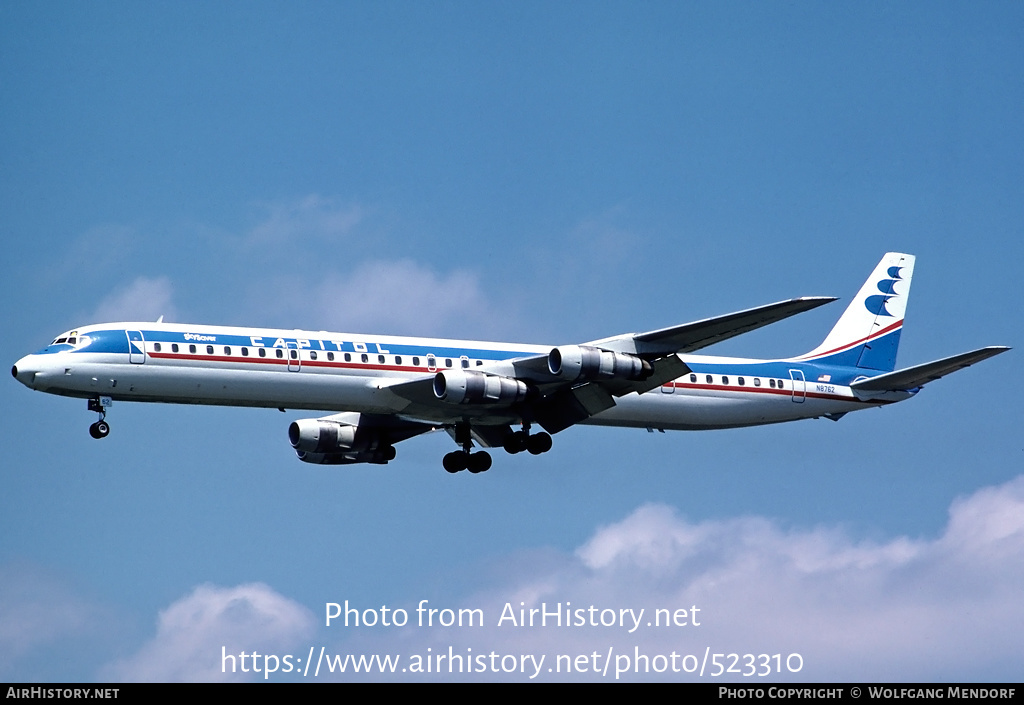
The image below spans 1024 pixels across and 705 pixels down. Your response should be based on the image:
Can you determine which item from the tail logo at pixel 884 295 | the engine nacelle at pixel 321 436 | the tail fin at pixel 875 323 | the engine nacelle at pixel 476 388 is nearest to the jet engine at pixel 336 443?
the engine nacelle at pixel 321 436

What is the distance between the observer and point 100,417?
154 feet

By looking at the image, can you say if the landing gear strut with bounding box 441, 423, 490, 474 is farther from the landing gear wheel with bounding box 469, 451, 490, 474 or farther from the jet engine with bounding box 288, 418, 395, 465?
the jet engine with bounding box 288, 418, 395, 465

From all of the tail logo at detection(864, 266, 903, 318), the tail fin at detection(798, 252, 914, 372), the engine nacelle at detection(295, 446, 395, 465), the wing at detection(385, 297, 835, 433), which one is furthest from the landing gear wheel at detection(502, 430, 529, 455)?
the tail logo at detection(864, 266, 903, 318)

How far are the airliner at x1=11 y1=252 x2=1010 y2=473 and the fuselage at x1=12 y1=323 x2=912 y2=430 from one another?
0.14 ft

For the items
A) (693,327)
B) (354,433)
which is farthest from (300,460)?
(693,327)

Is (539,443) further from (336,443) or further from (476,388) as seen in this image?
(336,443)

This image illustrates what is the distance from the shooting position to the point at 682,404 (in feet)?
174

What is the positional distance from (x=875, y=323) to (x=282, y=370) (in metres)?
23.4

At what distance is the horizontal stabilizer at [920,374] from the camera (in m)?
48.1

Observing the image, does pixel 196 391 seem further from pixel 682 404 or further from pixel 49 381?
pixel 682 404

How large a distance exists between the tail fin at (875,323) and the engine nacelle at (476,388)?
13632mm

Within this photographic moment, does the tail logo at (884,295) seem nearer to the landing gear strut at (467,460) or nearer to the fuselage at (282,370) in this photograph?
the fuselage at (282,370)
